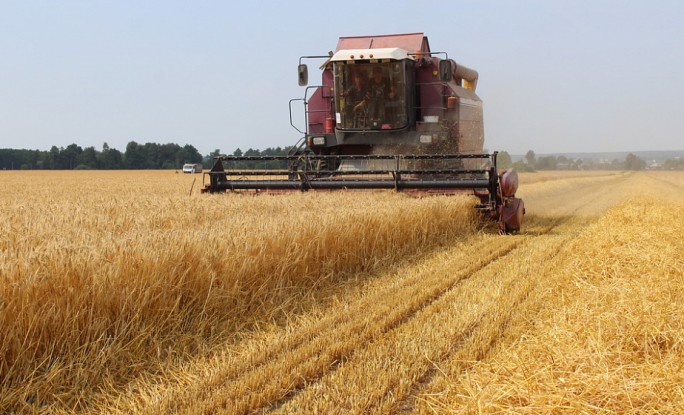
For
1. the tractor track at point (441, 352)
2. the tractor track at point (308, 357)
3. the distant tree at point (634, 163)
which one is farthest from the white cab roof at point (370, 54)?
the distant tree at point (634, 163)

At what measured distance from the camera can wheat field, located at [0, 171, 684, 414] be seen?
299 cm

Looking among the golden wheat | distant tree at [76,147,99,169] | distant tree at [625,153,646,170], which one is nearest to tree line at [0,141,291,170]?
distant tree at [76,147,99,169]

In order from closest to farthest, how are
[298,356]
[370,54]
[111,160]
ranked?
[298,356] → [370,54] → [111,160]

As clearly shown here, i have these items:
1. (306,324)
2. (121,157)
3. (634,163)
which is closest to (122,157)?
(121,157)

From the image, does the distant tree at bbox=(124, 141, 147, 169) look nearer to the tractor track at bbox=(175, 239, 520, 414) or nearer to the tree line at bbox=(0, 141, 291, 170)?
the tree line at bbox=(0, 141, 291, 170)

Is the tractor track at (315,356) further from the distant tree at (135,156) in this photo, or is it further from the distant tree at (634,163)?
the distant tree at (634,163)

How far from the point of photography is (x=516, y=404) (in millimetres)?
2693

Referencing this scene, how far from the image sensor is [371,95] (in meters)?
10.7

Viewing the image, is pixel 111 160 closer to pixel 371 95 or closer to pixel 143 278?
pixel 371 95

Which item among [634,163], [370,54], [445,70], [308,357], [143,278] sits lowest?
[634,163]

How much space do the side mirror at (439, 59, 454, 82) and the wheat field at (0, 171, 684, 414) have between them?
4659 millimetres

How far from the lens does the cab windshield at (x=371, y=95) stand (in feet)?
34.7

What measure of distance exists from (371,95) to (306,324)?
274 inches

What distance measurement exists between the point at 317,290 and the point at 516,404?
2.71m
